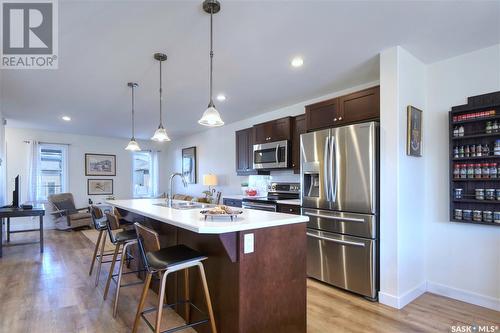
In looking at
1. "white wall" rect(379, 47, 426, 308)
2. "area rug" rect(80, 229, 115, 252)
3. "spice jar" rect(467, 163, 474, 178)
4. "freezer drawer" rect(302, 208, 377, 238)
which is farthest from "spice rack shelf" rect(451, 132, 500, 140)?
"area rug" rect(80, 229, 115, 252)

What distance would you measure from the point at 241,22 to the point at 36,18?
164 cm

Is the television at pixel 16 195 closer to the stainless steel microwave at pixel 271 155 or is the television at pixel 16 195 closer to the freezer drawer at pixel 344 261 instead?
the stainless steel microwave at pixel 271 155

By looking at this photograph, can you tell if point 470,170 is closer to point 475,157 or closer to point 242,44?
point 475,157

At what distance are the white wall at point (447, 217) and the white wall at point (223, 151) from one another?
1.52 metres

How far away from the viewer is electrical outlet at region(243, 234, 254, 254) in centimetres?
181

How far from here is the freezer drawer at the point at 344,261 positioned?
2.77 meters

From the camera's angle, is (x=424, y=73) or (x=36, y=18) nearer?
(x=36, y=18)

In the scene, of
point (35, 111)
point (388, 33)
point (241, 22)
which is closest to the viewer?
point (241, 22)

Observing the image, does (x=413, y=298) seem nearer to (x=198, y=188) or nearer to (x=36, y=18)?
(x=36, y=18)

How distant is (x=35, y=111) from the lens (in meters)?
5.01

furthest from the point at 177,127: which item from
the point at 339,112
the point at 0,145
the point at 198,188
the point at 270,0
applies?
the point at 270,0

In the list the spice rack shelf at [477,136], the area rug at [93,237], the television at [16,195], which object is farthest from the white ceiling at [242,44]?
the area rug at [93,237]

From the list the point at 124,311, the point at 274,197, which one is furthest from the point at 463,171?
the point at 124,311

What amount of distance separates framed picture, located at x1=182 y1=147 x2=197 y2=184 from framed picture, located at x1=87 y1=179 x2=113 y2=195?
2.14 m
